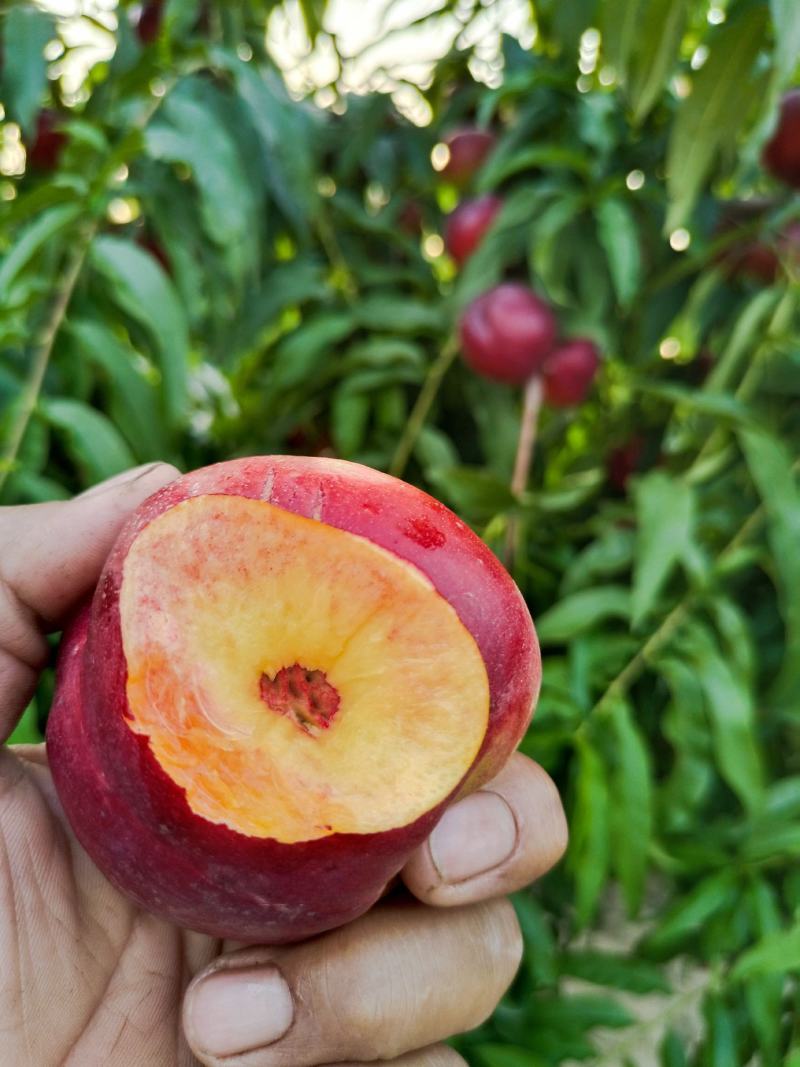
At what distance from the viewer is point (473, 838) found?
21.7 inches

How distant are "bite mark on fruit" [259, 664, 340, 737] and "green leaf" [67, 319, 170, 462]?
0.37m

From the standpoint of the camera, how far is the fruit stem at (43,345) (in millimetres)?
707

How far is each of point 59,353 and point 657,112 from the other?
0.66 m

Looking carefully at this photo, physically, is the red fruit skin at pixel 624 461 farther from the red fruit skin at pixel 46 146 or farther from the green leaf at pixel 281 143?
the red fruit skin at pixel 46 146

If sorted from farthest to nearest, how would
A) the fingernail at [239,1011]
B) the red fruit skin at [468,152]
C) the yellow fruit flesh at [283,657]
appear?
1. the red fruit skin at [468,152]
2. the fingernail at [239,1011]
3. the yellow fruit flesh at [283,657]

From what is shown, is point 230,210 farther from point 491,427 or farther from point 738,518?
point 738,518

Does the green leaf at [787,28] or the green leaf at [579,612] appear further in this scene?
the green leaf at [579,612]

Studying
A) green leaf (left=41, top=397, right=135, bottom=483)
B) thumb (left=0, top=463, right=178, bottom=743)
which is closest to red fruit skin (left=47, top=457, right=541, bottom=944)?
thumb (left=0, top=463, right=178, bottom=743)

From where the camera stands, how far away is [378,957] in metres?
0.54

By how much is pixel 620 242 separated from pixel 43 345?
500 millimetres

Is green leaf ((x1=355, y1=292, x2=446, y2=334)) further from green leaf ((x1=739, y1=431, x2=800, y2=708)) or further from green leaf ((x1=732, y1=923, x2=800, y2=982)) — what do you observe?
green leaf ((x1=732, y1=923, x2=800, y2=982))

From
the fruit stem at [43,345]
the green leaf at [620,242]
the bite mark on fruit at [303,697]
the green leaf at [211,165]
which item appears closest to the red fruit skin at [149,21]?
the green leaf at [211,165]

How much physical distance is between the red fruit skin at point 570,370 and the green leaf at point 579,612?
0.24 m

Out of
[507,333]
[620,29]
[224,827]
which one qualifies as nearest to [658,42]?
[620,29]
